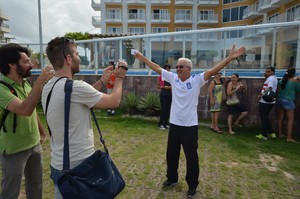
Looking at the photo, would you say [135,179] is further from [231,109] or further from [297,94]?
[297,94]

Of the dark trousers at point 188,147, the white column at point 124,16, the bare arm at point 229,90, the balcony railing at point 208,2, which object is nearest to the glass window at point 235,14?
the balcony railing at point 208,2

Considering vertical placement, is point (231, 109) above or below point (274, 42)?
below

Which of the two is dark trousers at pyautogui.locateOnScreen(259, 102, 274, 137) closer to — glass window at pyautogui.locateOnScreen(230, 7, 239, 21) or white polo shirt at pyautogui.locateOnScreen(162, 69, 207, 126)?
white polo shirt at pyautogui.locateOnScreen(162, 69, 207, 126)

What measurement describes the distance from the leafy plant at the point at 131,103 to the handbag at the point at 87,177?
7.53 m

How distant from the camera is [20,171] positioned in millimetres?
2432

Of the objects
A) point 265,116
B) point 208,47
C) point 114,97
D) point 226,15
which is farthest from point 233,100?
point 226,15

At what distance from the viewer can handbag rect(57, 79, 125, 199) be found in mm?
1801

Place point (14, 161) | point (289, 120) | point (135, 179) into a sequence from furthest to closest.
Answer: point (289, 120)
point (135, 179)
point (14, 161)

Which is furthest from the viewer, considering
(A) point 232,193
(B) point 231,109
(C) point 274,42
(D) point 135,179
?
(C) point 274,42

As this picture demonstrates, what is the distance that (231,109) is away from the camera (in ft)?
24.1

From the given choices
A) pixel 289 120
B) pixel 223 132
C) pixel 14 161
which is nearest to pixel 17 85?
pixel 14 161

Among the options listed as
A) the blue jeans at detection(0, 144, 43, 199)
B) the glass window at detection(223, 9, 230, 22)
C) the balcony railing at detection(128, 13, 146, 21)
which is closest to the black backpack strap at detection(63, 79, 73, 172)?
the blue jeans at detection(0, 144, 43, 199)

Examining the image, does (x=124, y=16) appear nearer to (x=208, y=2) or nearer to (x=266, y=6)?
(x=208, y=2)

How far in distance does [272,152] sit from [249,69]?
3.27 metres
